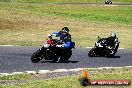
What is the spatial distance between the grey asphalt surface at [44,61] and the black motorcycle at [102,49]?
1.56ft

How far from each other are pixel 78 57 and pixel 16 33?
14845mm

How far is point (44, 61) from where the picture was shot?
24.3 meters

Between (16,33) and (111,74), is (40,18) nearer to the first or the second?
(16,33)

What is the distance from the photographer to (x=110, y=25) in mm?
47906

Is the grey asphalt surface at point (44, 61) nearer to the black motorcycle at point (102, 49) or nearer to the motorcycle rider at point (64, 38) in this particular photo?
the black motorcycle at point (102, 49)

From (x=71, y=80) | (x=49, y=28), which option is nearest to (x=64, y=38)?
(x=71, y=80)

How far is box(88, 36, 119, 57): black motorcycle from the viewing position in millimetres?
26781

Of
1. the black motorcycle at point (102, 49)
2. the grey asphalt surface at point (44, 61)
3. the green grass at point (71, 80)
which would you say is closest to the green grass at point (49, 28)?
the grey asphalt surface at point (44, 61)

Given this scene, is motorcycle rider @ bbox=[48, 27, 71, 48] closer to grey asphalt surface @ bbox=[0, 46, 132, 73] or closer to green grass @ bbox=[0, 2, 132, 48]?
grey asphalt surface @ bbox=[0, 46, 132, 73]

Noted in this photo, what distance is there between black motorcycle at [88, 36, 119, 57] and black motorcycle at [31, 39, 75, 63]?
108 inches

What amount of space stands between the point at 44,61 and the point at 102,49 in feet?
16.1

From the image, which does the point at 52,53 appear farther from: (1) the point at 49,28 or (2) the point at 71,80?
(1) the point at 49,28

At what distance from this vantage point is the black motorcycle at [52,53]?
23.5 metres

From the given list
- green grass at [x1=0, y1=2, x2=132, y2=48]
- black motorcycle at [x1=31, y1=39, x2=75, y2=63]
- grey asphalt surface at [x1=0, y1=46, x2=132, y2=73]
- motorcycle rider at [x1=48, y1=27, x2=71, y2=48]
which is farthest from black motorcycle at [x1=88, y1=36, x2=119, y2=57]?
green grass at [x1=0, y1=2, x2=132, y2=48]
